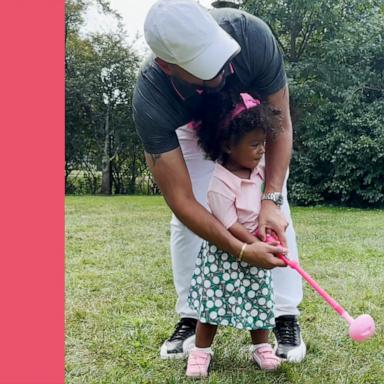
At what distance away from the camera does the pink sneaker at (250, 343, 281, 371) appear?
1.66 m

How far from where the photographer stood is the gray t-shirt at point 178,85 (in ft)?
4.96

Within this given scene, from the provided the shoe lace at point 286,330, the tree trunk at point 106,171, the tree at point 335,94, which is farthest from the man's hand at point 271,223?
the tree trunk at point 106,171

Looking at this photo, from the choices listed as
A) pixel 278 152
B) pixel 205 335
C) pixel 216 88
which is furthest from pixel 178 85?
pixel 205 335

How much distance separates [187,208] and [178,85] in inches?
12.4

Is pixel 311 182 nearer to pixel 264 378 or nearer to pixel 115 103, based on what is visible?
pixel 115 103

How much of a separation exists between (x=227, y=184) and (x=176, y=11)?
50cm

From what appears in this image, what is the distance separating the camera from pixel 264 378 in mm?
1602

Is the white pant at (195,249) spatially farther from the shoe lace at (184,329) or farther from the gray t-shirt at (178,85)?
the gray t-shirt at (178,85)

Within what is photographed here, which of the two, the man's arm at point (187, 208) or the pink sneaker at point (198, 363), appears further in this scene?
the pink sneaker at point (198, 363)

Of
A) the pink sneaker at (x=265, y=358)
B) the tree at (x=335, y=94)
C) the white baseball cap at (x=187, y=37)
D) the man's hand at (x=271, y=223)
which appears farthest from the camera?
the tree at (x=335, y=94)

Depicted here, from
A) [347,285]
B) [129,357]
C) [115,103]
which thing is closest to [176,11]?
[129,357]

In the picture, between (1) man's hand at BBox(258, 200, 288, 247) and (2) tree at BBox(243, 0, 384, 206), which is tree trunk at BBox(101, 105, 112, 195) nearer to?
(2) tree at BBox(243, 0, 384, 206)

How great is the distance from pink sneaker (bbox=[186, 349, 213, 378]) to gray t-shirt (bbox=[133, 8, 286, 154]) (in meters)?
0.59

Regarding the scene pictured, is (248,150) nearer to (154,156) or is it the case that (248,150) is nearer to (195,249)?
(154,156)
